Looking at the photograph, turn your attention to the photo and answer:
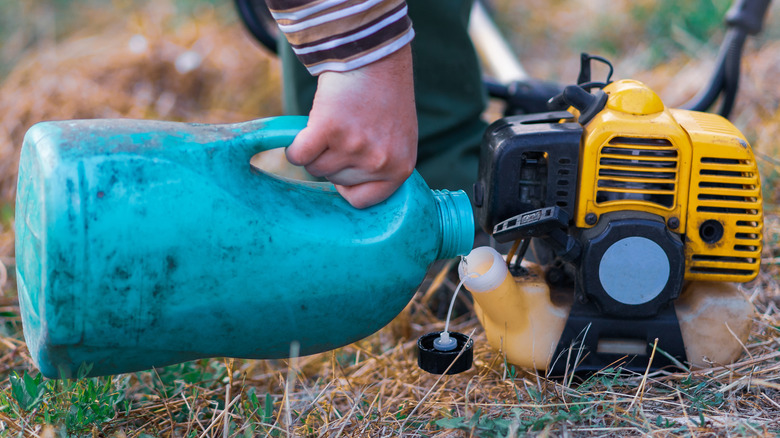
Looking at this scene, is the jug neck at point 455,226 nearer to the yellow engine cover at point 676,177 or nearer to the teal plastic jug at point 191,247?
the teal plastic jug at point 191,247

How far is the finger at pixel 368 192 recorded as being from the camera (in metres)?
1.01

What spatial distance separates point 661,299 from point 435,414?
40 centimetres

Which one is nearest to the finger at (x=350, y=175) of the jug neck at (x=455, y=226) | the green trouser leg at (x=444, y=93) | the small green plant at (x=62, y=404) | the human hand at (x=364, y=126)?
the human hand at (x=364, y=126)

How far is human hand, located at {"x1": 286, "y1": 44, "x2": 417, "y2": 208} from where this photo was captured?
94 centimetres

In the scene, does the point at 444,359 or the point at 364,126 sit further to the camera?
the point at 444,359

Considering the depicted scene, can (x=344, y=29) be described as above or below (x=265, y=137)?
above

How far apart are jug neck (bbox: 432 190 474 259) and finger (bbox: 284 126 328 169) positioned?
0.72ft

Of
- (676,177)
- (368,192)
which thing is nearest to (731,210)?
(676,177)

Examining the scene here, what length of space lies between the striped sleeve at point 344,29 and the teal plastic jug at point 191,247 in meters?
0.12

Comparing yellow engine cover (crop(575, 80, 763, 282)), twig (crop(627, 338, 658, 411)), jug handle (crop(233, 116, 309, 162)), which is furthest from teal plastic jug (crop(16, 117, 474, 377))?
twig (crop(627, 338, 658, 411))

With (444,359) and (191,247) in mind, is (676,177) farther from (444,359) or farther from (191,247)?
(191,247)

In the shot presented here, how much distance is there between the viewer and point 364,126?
947mm

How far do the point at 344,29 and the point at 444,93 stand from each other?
876 millimetres

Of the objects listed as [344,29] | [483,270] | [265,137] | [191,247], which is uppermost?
[344,29]
